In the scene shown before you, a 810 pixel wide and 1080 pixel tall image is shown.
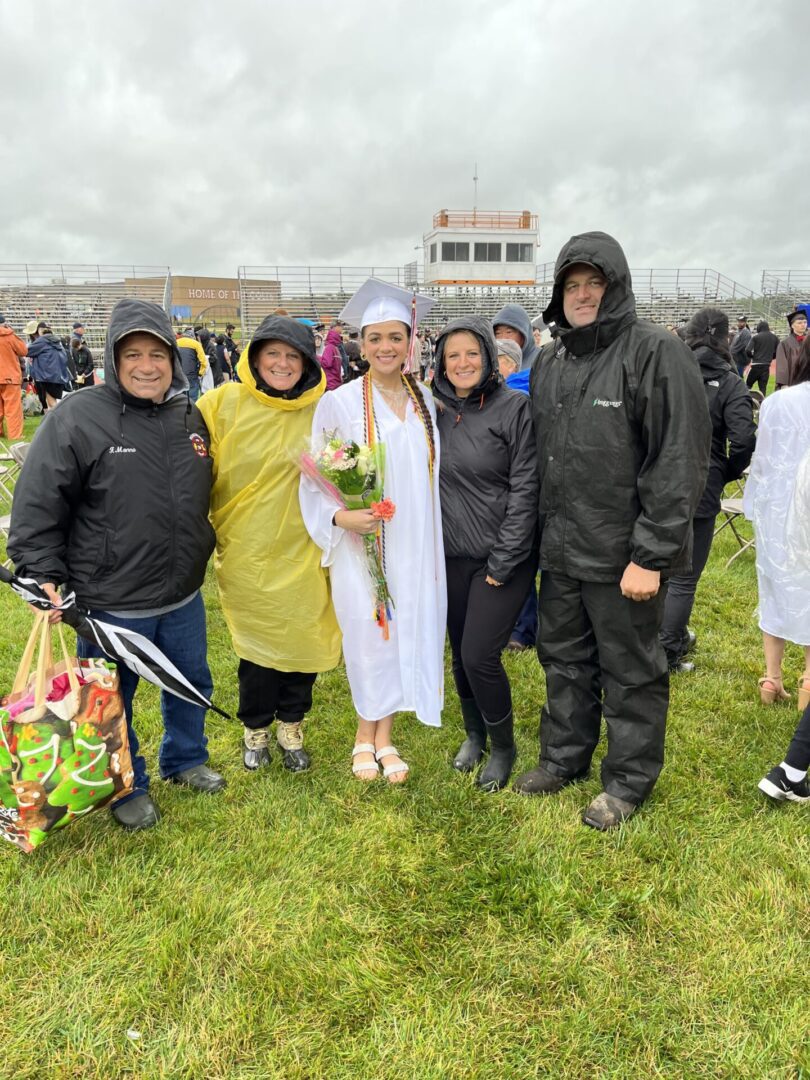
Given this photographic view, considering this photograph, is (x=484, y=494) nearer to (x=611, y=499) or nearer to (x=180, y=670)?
(x=611, y=499)

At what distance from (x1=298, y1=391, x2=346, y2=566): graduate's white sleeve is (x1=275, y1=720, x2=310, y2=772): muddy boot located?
104 cm

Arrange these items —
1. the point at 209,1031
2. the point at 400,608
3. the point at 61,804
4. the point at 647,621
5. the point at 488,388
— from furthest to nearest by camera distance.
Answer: the point at 400,608
the point at 488,388
the point at 647,621
the point at 61,804
the point at 209,1031

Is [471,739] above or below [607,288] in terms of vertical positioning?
below

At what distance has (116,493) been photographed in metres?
2.51

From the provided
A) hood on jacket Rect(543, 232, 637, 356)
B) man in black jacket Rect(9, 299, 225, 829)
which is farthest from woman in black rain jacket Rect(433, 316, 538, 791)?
man in black jacket Rect(9, 299, 225, 829)

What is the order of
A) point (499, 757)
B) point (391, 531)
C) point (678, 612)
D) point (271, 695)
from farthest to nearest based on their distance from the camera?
point (678, 612), point (271, 695), point (499, 757), point (391, 531)

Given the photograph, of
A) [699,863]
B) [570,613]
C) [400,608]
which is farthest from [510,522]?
[699,863]

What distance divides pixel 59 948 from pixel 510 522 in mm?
2253

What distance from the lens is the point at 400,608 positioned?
10.1ft

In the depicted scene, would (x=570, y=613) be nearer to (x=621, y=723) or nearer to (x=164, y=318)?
(x=621, y=723)

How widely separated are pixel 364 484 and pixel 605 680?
52.0 inches

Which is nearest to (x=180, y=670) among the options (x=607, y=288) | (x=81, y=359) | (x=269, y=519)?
(x=269, y=519)

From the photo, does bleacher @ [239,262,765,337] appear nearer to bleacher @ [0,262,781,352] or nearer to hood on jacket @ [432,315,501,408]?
bleacher @ [0,262,781,352]

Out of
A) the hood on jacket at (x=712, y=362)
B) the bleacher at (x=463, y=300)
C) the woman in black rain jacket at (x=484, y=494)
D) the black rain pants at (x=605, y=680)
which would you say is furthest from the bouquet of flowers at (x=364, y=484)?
the bleacher at (x=463, y=300)
